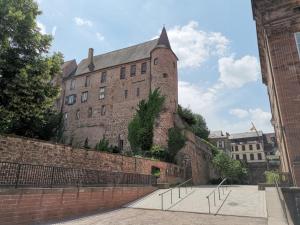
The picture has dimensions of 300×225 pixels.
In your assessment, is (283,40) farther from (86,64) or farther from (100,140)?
(86,64)

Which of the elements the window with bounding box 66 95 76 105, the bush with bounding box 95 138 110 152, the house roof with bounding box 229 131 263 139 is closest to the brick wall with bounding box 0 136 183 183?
the bush with bounding box 95 138 110 152

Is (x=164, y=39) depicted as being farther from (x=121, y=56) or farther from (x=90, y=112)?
(x=90, y=112)

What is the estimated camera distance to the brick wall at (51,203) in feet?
26.9

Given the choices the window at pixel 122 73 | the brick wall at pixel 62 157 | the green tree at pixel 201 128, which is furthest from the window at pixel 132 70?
the brick wall at pixel 62 157

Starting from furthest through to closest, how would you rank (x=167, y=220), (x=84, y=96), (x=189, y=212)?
(x=84, y=96) → (x=189, y=212) → (x=167, y=220)

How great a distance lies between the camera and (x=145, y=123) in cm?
2891

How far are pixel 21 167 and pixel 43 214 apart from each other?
207 cm

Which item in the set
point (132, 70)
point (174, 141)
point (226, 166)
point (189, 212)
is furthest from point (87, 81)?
point (189, 212)

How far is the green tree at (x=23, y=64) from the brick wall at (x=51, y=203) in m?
5.59

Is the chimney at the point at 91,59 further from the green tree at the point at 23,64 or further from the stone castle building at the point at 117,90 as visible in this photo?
the green tree at the point at 23,64

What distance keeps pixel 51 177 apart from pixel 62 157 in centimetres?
437

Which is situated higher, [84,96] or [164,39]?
[164,39]

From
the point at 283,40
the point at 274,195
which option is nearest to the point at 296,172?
the point at 274,195

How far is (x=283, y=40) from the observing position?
13.1 meters
